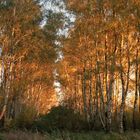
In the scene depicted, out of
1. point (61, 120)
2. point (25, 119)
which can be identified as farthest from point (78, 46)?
point (25, 119)

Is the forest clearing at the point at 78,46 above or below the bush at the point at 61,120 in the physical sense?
above

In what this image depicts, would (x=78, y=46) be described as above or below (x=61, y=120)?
above

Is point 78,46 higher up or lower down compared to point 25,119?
higher up

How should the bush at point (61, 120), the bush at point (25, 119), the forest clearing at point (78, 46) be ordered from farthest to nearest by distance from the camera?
the bush at point (25, 119) < the bush at point (61, 120) < the forest clearing at point (78, 46)

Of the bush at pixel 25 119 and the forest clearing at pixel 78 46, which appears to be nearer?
the forest clearing at pixel 78 46

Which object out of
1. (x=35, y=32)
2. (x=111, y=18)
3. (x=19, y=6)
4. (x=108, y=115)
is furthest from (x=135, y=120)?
(x=19, y=6)

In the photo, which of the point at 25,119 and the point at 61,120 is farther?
the point at 25,119

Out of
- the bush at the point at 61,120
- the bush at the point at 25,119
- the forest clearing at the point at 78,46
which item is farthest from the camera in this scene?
the bush at the point at 25,119

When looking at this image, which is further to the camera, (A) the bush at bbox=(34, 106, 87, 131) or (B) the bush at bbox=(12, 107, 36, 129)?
(B) the bush at bbox=(12, 107, 36, 129)

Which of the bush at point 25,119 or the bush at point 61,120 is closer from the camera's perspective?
the bush at point 61,120

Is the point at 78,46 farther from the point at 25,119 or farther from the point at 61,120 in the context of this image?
the point at 25,119

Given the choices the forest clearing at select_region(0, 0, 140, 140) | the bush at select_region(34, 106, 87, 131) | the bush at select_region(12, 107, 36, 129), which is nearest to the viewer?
the forest clearing at select_region(0, 0, 140, 140)

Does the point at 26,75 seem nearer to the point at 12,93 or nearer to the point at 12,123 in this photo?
the point at 12,93

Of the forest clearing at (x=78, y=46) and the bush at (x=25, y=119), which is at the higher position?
the forest clearing at (x=78, y=46)
